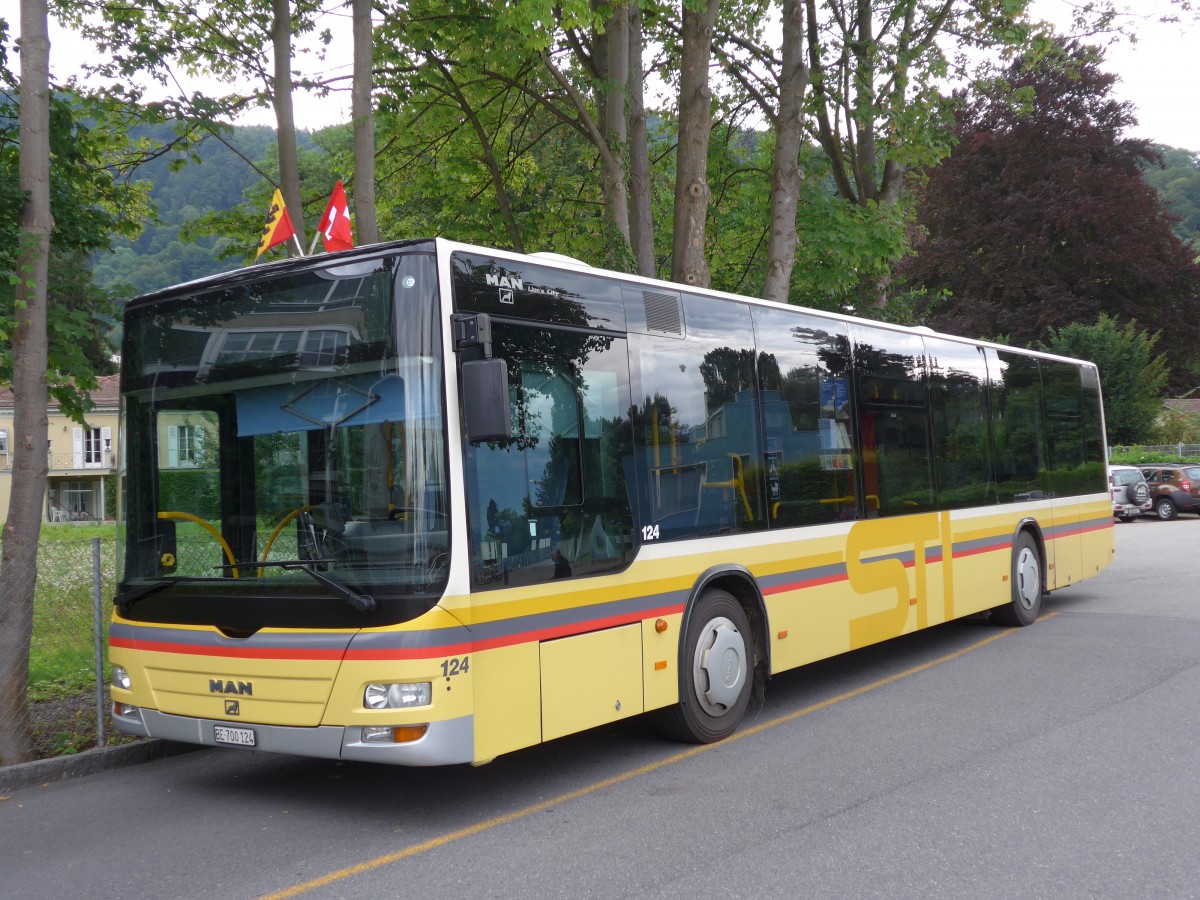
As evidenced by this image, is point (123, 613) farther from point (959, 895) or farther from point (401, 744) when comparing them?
point (959, 895)

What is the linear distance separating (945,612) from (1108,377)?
34512 millimetres

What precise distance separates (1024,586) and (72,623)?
31.1 feet

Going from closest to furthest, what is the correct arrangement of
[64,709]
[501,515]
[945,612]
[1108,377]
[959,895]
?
1. [959,895]
2. [501,515]
3. [64,709]
4. [945,612]
5. [1108,377]

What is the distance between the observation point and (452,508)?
563cm

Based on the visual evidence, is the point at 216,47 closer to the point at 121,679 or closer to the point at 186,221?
the point at 186,221

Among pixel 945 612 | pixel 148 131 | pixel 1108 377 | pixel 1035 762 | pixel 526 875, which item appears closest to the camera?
pixel 526 875

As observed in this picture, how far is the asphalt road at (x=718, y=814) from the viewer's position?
16.0 ft

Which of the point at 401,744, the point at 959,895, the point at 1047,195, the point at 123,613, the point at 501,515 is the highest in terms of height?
the point at 1047,195

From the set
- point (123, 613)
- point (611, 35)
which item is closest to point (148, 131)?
point (611, 35)

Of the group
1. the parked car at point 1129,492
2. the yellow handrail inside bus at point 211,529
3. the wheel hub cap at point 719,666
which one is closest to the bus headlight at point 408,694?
the yellow handrail inside bus at point 211,529

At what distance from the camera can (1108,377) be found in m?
41.4

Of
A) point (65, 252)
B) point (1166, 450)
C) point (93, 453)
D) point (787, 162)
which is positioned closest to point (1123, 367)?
point (1166, 450)

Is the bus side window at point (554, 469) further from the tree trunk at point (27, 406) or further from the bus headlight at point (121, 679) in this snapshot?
the tree trunk at point (27, 406)

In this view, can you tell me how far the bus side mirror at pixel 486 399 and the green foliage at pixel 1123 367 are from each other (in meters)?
38.8
